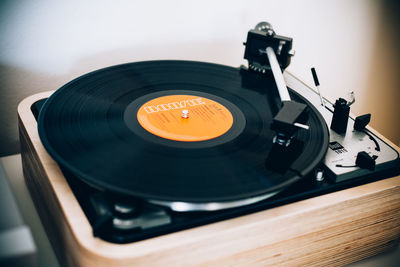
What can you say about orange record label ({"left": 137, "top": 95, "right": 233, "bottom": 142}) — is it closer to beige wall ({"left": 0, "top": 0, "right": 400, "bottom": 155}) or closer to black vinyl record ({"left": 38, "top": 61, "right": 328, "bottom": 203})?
black vinyl record ({"left": 38, "top": 61, "right": 328, "bottom": 203})

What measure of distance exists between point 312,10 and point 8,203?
1.10 m

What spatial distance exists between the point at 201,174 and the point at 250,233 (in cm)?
12

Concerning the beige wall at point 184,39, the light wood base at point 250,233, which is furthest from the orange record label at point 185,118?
the beige wall at point 184,39

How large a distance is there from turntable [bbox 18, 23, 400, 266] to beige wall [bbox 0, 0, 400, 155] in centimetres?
17

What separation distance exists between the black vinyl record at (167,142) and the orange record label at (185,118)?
0.01 metres

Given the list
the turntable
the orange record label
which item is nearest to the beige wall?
the turntable

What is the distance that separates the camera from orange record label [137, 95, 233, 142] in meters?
0.77

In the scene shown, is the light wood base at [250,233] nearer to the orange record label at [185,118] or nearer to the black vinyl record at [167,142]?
the black vinyl record at [167,142]

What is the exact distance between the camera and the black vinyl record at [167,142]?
60 centimetres

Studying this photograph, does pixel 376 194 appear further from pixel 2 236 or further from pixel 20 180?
pixel 20 180

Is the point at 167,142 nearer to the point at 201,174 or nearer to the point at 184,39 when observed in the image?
the point at 201,174

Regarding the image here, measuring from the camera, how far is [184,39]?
1.20 metres

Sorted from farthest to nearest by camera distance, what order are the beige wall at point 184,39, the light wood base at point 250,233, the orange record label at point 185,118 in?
the beige wall at point 184,39, the orange record label at point 185,118, the light wood base at point 250,233

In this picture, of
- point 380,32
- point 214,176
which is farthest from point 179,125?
point 380,32
